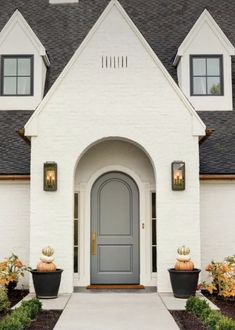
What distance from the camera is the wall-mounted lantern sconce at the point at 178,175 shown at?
38.1ft

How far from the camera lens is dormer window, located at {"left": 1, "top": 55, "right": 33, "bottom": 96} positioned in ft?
49.8

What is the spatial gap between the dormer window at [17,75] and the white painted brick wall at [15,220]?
3.60m

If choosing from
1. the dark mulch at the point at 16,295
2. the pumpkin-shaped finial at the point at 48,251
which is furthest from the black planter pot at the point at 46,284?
the dark mulch at the point at 16,295

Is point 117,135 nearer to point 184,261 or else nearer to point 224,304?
point 184,261

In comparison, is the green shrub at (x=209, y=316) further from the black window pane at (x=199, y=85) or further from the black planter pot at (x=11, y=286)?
the black window pane at (x=199, y=85)

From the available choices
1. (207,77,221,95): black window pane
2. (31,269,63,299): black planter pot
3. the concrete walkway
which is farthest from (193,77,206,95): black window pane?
(31,269,63,299): black planter pot

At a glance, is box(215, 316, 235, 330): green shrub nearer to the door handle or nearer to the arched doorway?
the arched doorway

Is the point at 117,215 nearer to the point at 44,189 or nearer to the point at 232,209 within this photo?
the point at 44,189

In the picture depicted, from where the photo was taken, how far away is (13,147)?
44.2 ft

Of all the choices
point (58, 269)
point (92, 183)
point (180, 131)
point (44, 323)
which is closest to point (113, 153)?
point (92, 183)

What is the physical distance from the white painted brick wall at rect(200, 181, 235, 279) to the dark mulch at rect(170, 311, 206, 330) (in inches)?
132

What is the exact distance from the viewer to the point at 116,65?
12078 millimetres

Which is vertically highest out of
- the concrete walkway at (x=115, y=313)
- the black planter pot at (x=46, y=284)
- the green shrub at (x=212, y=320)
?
the black planter pot at (x=46, y=284)

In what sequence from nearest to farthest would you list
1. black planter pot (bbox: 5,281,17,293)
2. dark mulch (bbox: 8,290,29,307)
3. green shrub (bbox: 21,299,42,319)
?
green shrub (bbox: 21,299,42,319) → dark mulch (bbox: 8,290,29,307) → black planter pot (bbox: 5,281,17,293)
